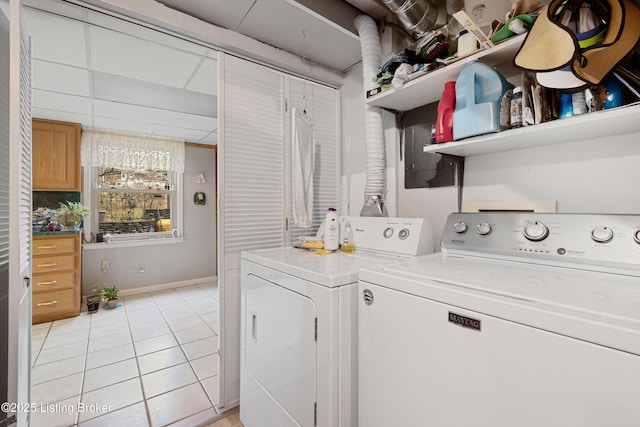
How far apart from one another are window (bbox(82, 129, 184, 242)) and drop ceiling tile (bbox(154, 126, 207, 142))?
0.65 ft

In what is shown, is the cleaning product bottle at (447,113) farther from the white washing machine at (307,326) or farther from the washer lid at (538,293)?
the washer lid at (538,293)

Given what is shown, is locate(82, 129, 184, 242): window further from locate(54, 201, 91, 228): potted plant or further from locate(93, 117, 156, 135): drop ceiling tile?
locate(54, 201, 91, 228): potted plant

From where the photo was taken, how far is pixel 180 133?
4.00 metres

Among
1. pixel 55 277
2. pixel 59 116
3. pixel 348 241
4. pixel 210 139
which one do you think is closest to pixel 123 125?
pixel 59 116

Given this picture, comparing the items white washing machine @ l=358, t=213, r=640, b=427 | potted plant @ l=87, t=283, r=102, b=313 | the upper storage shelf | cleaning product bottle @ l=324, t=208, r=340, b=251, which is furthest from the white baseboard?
white washing machine @ l=358, t=213, r=640, b=427

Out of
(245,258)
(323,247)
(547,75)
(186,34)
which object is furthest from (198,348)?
(547,75)

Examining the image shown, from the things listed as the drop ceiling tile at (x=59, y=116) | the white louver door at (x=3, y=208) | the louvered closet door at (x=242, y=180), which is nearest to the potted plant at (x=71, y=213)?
the drop ceiling tile at (x=59, y=116)

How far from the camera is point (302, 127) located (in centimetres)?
198

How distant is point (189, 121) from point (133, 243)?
6.31ft

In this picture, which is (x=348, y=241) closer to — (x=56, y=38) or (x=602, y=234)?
(x=602, y=234)

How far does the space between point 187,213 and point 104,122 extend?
158 cm

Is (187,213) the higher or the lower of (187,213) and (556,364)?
the higher

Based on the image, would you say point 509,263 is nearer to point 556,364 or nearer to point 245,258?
point 556,364

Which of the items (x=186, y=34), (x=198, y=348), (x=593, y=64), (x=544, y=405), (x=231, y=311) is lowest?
(x=198, y=348)
